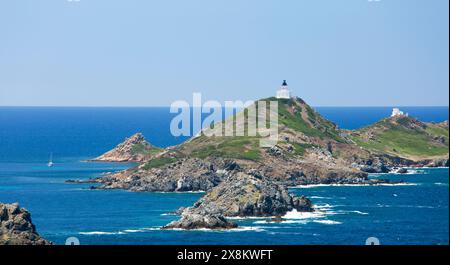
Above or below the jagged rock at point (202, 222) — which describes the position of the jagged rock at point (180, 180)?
above

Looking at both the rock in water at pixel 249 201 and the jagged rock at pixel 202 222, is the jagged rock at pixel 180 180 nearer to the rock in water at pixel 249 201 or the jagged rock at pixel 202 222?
the rock in water at pixel 249 201

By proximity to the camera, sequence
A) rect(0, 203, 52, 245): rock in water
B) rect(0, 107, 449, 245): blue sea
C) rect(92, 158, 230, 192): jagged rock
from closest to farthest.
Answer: rect(0, 203, 52, 245): rock in water
rect(0, 107, 449, 245): blue sea
rect(92, 158, 230, 192): jagged rock

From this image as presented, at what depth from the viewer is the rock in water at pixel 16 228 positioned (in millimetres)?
99956

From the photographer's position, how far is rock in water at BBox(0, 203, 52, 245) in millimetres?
99956

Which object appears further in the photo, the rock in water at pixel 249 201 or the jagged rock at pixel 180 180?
the jagged rock at pixel 180 180

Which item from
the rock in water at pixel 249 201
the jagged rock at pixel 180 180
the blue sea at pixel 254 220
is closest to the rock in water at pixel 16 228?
the blue sea at pixel 254 220

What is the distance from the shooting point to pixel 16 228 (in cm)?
10350

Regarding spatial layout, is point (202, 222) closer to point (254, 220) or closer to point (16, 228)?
point (254, 220)

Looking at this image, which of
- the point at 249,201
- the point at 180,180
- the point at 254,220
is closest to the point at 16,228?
the point at 254,220

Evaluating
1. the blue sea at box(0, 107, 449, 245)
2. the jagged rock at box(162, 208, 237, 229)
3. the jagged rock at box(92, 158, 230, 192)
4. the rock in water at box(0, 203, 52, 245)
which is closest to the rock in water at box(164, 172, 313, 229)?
the blue sea at box(0, 107, 449, 245)

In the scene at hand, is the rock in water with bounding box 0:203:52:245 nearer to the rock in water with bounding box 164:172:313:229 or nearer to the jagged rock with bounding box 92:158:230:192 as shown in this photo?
the rock in water with bounding box 164:172:313:229

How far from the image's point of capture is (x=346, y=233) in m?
130
